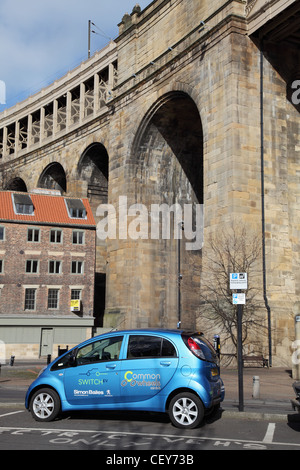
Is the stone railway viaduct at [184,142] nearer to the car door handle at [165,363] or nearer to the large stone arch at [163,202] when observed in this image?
the large stone arch at [163,202]

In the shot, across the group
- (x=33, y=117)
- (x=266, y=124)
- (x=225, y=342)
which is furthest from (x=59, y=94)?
(x=225, y=342)

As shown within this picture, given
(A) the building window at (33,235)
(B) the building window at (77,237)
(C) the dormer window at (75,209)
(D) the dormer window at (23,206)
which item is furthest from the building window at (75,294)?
(D) the dormer window at (23,206)

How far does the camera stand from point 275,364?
26.2m

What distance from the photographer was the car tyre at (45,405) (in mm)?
10352

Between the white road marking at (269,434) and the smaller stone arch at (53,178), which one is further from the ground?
the smaller stone arch at (53,178)

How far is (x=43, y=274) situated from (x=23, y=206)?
571 cm

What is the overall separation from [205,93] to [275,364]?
50.4 ft

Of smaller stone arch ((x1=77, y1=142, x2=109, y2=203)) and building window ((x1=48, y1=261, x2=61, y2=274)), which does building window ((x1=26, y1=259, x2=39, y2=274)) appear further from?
smaller stone arch ((x1=77, y1=142, x2=109, y2=203))

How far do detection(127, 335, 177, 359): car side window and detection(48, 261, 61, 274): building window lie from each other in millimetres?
32990

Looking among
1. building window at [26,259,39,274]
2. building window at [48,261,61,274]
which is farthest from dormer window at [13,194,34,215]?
building window at [48,261,61,274]

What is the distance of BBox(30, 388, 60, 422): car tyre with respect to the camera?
10352 millimetres

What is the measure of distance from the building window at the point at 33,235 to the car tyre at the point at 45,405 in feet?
108

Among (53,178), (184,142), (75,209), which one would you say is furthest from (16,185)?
(184,142)

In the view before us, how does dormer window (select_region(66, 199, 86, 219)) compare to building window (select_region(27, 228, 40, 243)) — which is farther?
dormer window (select_region(66, 199, 86, 219))
